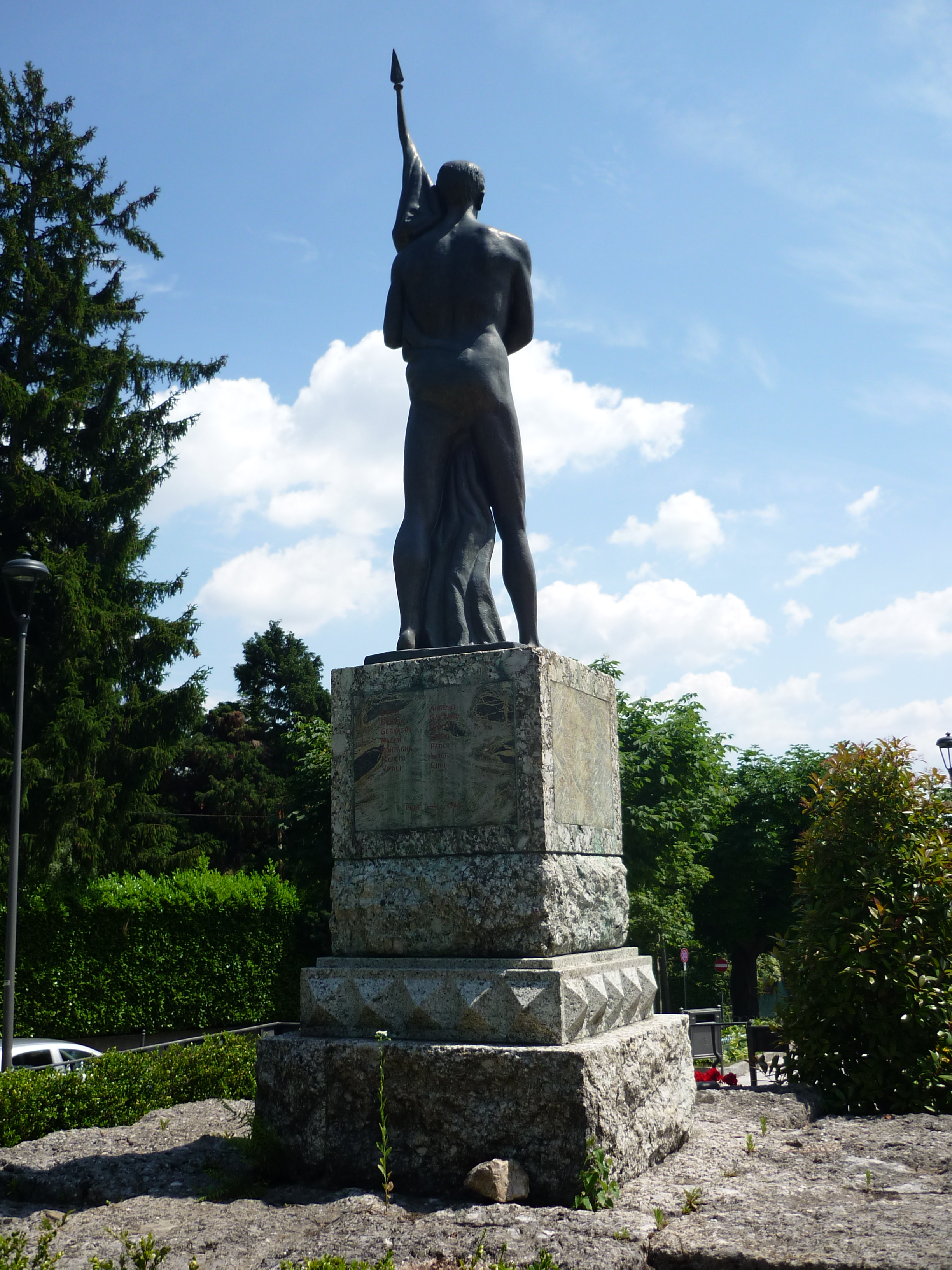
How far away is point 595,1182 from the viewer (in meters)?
3.95

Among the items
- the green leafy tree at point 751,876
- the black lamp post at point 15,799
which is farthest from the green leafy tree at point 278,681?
the black lamp post at point 15,799

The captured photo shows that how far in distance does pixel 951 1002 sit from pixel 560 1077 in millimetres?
2981

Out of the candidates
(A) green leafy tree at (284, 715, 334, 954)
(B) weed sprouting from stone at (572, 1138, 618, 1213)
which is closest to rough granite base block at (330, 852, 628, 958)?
(B) weed sprouting from stone at (572, 1138, 618, 1213)

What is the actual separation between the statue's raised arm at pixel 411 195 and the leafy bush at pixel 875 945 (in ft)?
14.0

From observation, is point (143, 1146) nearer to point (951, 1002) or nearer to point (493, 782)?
point (493, 782)

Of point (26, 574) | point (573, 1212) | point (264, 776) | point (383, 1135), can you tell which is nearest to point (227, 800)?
point (264, 776)

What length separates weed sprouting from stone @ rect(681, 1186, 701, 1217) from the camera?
3760 mm

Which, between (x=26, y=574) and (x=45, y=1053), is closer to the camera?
(x=26, y=574)

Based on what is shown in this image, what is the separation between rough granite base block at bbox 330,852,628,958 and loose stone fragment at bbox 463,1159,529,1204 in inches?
33.4

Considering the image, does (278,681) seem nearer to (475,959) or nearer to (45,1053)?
(45,1053)

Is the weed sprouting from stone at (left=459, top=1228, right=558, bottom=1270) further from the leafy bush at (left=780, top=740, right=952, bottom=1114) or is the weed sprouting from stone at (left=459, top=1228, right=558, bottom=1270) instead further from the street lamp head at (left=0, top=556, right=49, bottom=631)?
the street lamp head at (left=0, top=556, right=49, bottom=631)

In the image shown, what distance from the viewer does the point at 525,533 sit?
19.2ft

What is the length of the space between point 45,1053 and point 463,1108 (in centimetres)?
1001

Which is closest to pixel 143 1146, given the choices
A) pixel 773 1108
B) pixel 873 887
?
pixel 773 1108
